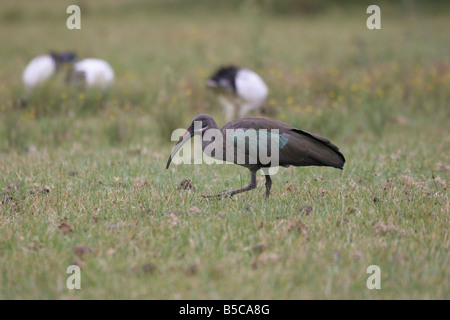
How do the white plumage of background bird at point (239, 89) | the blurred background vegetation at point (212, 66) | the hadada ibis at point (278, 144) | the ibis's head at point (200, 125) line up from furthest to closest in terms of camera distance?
the white plumage of background bird at point (239, 89)
the blurred background vegetation at point (212, 66)
the ibis's head at point (200, 125)
the hadada ibis at point (278, 144)

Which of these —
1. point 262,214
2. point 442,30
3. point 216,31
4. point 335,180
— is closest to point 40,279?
point 262,214

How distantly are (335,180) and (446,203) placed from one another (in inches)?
52.8

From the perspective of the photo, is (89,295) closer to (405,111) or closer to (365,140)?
(365,140)

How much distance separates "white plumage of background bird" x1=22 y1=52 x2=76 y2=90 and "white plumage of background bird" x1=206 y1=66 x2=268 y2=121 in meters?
3.69

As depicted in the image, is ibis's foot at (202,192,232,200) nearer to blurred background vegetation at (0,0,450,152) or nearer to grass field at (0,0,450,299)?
grass field at (0,0,450,299)

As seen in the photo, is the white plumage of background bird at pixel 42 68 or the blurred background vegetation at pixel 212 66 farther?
the white plumage of background bird at pixel 42 68

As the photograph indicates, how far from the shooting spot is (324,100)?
10094mm

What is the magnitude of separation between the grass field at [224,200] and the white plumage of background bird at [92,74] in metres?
0.26

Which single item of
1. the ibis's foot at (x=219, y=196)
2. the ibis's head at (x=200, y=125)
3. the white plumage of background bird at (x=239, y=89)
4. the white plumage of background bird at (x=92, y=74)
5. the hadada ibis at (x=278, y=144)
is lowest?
the ibis's foot at (x=219, y=196)

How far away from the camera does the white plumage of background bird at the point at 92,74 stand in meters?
10.9

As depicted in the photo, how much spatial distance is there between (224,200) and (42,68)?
835cm

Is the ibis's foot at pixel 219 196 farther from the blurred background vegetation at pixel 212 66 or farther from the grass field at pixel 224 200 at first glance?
the blurred background vegetation at pixel 212 66

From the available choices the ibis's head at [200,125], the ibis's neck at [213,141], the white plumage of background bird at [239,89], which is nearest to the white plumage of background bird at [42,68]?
the white plumage of background bird at [239,89]

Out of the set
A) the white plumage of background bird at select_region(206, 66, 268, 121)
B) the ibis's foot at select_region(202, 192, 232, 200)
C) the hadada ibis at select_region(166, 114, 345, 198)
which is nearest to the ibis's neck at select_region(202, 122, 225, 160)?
the hadada ibis at select_region(166, 114, 345, 198)
